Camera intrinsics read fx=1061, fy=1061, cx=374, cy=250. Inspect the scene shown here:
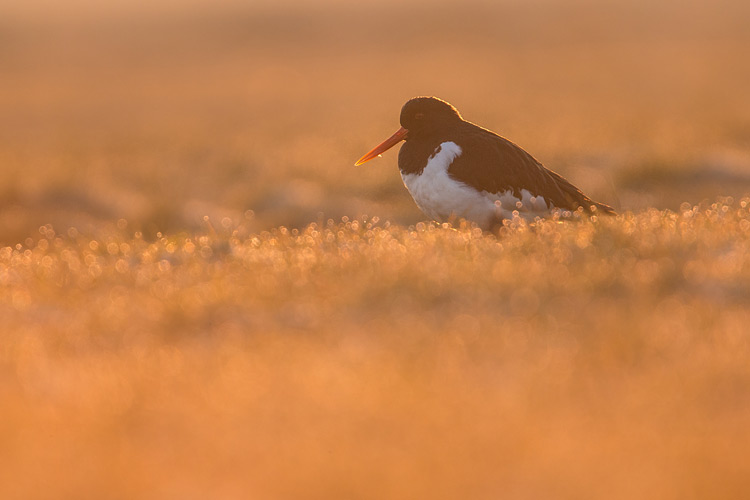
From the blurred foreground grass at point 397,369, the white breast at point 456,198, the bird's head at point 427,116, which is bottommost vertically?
the blurred foreground grass at point 397,369

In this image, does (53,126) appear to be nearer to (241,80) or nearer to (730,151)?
(241,80)

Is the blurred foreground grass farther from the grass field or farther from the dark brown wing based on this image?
the dark brown wing

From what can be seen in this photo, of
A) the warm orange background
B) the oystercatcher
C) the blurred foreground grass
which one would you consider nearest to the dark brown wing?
the oystercatcher

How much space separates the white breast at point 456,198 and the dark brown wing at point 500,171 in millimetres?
56

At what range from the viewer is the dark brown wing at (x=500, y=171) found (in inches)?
383

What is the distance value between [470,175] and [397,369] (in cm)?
449

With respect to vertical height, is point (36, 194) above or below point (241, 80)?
below

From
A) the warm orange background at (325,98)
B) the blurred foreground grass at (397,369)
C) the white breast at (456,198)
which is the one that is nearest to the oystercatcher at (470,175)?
the white breast at (456,198)

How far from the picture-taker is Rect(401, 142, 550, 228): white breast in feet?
31.9

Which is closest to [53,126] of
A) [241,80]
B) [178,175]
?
[241,80]

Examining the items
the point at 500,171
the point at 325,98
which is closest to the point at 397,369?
the point at 500,171

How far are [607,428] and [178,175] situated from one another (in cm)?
1563

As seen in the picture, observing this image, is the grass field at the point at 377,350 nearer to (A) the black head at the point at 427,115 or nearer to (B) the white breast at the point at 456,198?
(B) the white breast at the point at 456,198

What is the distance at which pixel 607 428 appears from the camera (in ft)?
15.4
